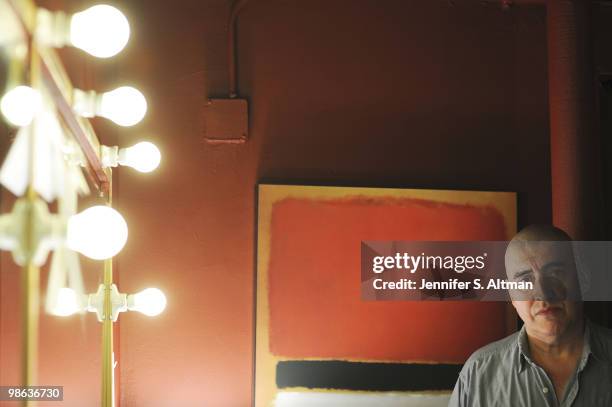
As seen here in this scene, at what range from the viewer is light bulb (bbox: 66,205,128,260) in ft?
3.47

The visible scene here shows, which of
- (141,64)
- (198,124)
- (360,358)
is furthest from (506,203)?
(141,64)

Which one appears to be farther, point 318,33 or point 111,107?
point 318,33

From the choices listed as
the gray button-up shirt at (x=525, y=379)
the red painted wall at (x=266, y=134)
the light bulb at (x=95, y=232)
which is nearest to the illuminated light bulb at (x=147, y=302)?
the red painted wall at (x=266, y=134)

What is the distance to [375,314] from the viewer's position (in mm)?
2061

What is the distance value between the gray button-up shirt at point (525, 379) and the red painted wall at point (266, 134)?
0.63 m

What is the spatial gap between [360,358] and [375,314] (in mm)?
158

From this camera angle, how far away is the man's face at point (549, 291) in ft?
5.46

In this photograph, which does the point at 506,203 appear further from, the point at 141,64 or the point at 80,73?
the point at 80,73

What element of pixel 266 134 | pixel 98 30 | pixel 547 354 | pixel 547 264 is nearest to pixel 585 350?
pixel 547 354

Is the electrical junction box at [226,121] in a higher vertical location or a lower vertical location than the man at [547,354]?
higher

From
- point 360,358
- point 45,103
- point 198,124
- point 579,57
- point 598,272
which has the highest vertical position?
point 579,57

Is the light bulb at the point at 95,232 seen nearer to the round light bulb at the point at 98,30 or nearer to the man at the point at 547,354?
the round light bulb at the point at 98,30

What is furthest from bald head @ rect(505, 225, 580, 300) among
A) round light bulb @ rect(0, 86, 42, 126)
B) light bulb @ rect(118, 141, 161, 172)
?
round light bulb @ rect(0, 86, 42, 126)

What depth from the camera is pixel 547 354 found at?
5.56 feet
